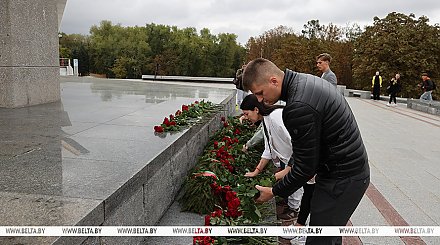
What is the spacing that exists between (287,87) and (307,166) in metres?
0.47

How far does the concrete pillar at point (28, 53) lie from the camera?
20.4 feet

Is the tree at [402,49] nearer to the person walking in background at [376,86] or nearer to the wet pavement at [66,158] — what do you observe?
the person walking in background at [376,86]

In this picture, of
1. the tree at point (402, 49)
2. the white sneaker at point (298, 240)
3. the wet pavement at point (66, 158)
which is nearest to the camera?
the wet pavement at point (66, 158)

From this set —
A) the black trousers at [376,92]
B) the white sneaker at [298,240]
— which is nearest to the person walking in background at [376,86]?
the black trousers at [376,92]

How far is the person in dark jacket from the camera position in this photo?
6.76ft

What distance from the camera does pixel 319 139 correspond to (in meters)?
2.10

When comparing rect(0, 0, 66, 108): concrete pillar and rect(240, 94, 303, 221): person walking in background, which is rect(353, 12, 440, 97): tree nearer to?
rect(0, 0, 66, 108): concrete pillar

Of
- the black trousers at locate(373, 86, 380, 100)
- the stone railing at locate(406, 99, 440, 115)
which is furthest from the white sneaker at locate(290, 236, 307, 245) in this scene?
the black trousers at locate(373, 86, 380, 100)

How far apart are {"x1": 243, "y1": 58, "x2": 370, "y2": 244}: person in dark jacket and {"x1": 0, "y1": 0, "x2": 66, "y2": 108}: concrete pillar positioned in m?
5.52

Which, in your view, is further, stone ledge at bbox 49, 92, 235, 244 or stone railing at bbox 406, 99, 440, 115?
stone railing at bbox 406, 99, 440, 115

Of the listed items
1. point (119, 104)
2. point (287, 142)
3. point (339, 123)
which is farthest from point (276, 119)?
point (119, 104)

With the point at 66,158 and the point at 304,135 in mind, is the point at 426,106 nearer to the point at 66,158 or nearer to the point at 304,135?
the point at 304,135

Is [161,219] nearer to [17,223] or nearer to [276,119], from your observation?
[276,119]

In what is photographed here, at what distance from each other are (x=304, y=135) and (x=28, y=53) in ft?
20.1
